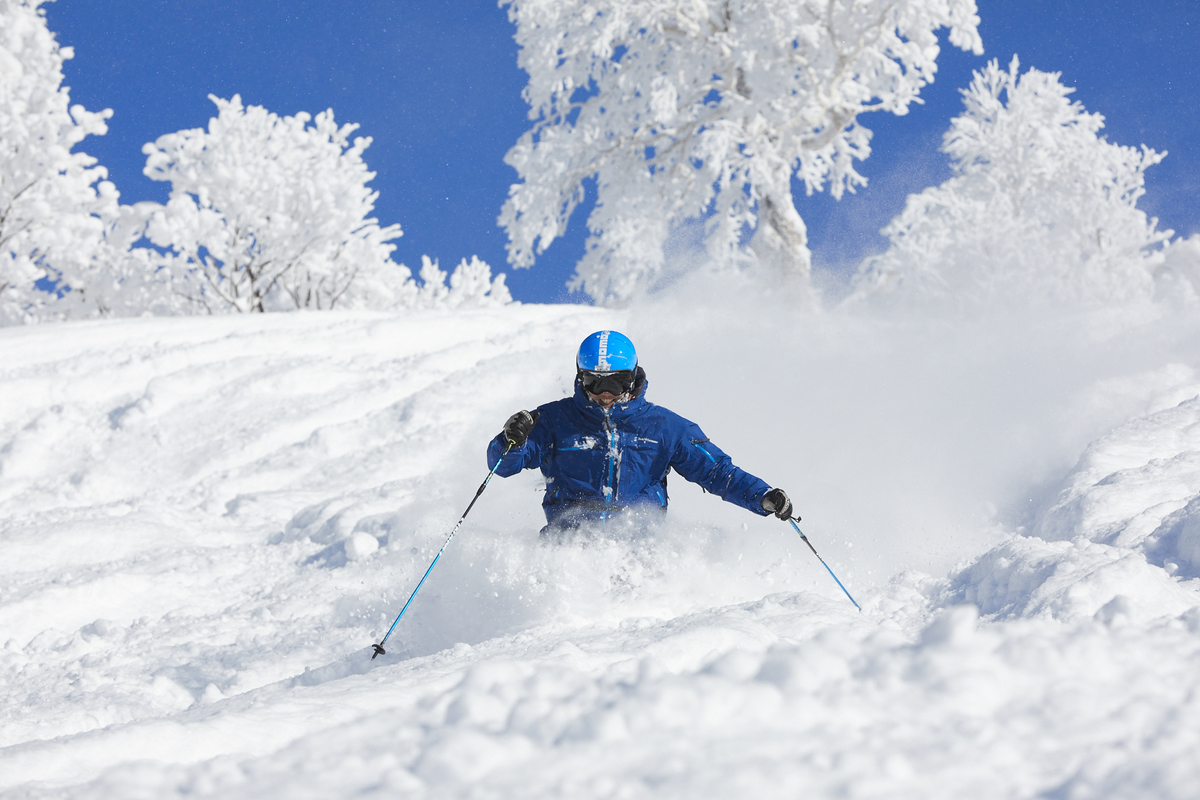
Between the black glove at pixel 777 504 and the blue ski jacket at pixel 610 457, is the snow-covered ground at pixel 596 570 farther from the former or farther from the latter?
the black glove at pixel 777 504

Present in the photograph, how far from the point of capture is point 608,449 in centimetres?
450

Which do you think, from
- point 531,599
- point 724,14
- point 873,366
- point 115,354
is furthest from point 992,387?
point 724,14

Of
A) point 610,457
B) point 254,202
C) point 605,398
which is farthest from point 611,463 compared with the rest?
point 254,202

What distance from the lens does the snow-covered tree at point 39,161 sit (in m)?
17.8

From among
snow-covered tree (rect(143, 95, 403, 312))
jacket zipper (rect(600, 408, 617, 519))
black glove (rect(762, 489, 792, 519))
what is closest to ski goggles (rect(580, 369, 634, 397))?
jacket zipper (rect(600, 408, 617, 519))

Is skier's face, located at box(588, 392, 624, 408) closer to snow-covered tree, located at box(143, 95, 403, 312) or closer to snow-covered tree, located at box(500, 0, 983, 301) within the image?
snow-covered tree, located at box(500, 0, 983, 301)

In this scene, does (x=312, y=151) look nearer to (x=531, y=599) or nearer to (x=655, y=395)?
(x=655, y=395)

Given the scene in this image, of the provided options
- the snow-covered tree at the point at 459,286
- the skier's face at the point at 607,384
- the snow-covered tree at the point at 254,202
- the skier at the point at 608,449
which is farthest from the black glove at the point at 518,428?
the snow-covered tree at the point at 459,286

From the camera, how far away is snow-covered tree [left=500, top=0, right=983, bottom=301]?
15.0m

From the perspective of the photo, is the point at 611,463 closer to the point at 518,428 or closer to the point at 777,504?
the point at 518,428

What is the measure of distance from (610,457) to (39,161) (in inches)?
742

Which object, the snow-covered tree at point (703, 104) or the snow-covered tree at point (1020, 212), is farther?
the snow-covered tree at point (1020, 212)

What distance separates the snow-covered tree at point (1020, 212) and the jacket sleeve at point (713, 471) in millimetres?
17452

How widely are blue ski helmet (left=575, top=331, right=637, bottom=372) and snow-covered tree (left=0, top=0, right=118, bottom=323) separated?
1740 cm
